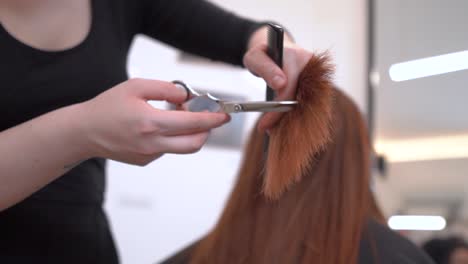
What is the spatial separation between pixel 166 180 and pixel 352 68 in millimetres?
629

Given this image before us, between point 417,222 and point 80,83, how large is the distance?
0.83 m

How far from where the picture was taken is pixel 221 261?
0.76 metres

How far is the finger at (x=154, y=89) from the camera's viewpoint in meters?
0.42

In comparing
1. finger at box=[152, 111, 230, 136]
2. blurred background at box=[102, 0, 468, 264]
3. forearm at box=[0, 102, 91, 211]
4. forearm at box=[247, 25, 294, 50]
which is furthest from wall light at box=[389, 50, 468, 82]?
forearm at box=[0, 102, 91, 211]

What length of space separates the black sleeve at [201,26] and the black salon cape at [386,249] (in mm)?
331

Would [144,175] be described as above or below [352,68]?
below

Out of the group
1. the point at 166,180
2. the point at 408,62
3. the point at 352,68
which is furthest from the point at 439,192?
the point at 166,180

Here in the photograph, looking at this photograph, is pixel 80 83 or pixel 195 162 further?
pixel 195 162

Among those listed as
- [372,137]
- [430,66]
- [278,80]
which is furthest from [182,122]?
[372,137]

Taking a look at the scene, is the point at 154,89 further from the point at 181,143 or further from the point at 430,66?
the point at 430,66

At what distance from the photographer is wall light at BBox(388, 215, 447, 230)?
3.42ft

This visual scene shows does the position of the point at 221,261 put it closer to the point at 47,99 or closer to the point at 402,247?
the point at 402,247

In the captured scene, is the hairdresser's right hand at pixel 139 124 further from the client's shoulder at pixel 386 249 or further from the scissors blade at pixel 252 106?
the client's shoulder at pixel 386 249

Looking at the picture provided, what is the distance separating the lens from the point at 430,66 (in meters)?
0.80
